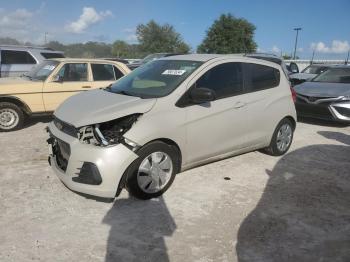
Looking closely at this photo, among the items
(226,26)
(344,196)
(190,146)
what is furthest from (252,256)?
(226,26)

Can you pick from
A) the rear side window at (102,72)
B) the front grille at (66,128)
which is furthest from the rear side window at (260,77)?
the rear side window at (102,72)

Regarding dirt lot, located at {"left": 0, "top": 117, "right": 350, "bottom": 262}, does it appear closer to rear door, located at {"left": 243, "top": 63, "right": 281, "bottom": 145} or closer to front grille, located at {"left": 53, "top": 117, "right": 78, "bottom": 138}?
rear door, located at {"left": 243, "top": 63, "right": 281, "bottom": 145}

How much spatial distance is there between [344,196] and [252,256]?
2.09m

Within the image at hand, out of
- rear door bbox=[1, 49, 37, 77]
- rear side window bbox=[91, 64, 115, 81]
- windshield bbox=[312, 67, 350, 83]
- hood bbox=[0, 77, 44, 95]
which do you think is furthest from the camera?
rear door bbox=[1, 49, 37, 77]

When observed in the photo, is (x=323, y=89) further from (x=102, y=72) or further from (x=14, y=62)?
(x=14, y=62)

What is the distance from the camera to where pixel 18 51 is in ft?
36.3

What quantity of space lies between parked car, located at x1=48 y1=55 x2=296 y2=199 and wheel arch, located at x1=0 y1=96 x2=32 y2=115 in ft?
10.2

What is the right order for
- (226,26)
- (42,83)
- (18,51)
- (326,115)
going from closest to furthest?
1. (42,83)
2. (326,115)
3. (18,51)
4. (226,26)

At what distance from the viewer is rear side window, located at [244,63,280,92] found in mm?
5465

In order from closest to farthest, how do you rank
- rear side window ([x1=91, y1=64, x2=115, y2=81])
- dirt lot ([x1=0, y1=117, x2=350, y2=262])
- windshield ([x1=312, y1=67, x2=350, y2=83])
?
dirt lot ([x1=0, y1=117, x2=350, y2=262]) < rear side window ([x1=91, y1=64, x2=115, y2=81]) < windshield ([x1=312, y1=67, x2=350, y2=83])

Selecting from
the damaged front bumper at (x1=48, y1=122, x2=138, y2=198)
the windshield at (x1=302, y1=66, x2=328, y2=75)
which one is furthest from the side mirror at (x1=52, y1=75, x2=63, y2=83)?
the windshield at (x1=302, y1=66, x2=328, y2=75)

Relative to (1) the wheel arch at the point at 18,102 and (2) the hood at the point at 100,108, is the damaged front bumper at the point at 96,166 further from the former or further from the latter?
(1) the wheel arch at the point at 18,102

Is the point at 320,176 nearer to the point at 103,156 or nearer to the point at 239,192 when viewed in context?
the point at 239,192

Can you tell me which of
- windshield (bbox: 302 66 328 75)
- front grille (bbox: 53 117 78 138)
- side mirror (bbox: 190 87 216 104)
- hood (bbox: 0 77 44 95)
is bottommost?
front grille (bbox: 53 117 78 138)
